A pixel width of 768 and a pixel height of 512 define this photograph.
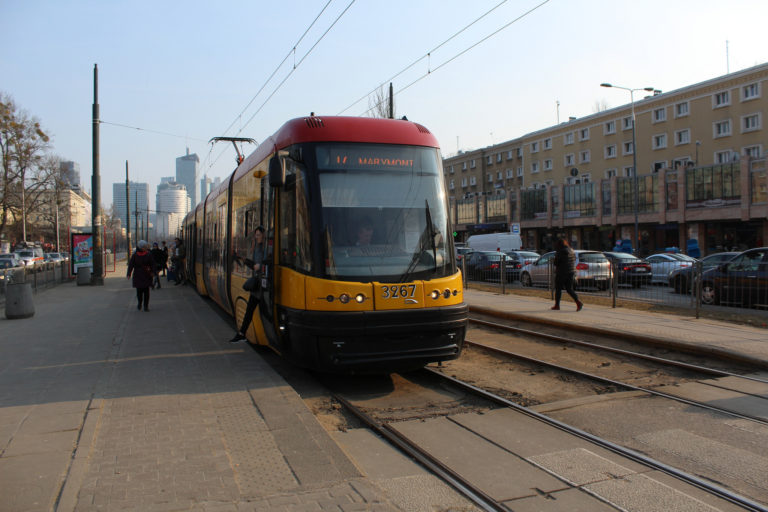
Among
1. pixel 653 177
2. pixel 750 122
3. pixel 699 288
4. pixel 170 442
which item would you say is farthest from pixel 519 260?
pixel 750 122

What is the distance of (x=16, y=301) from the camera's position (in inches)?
507

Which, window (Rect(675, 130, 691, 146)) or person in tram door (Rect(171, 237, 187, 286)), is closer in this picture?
person in tram door (Rect(171, 237, 187, 286))

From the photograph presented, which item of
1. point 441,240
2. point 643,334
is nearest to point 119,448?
point 441,240

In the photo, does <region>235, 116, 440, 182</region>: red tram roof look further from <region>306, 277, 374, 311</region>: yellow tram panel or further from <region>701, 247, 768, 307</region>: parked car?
<region>701, 247, 768, 307</region>: parked car

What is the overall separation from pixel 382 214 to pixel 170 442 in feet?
10.6

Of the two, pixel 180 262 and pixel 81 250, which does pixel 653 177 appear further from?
pixel 81 250

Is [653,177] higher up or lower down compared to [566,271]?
Answer: higher up

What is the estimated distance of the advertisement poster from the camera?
25.2 m

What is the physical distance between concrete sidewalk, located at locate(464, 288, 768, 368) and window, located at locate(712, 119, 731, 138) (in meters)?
38.4

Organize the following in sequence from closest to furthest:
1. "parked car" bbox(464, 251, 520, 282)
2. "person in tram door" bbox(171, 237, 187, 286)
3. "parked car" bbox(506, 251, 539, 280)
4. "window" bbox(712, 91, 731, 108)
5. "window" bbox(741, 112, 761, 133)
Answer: "parked car" bbox(464, 251, 520, 282) < "parked car" bbox(506, 251, 539, 280) < "person in tram door" bbox(171, 237, 187, 286) < "window" bbox(741, 112, 761, 133) < "window" bbox(712, 91, 731, 108)

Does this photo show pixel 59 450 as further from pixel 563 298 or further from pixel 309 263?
pixel 563 298

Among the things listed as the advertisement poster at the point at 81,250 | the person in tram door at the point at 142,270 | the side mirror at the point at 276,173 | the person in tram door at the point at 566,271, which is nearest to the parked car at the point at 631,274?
the person in tram door at the point at 566,271

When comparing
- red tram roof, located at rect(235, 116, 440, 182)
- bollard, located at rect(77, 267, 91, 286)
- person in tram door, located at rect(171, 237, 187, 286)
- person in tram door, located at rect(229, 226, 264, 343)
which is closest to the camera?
red tram roof, located at rect(235, 116, 440, 182)

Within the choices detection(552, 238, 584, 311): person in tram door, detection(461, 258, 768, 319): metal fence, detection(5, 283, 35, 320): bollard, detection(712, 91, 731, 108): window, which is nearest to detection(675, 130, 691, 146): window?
detection(712, 91, 731, 108): window
